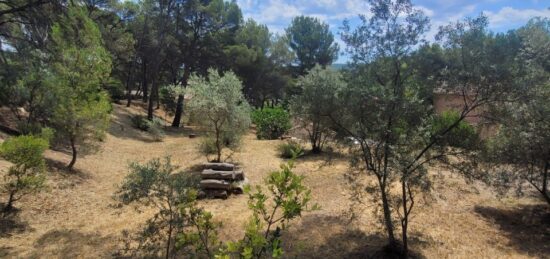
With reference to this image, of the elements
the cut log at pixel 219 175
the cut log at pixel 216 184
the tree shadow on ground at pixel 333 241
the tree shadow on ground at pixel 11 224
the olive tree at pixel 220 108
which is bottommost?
the tree shadow on ground at pixel 11 224

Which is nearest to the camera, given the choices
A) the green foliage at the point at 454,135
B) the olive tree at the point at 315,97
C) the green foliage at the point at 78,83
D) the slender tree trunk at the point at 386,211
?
the green foliage at the point at 454,135

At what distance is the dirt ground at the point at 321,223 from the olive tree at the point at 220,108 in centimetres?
215

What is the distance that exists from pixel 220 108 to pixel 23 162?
656cm

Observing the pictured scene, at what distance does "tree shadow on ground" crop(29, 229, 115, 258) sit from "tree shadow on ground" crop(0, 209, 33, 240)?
558 millimetres

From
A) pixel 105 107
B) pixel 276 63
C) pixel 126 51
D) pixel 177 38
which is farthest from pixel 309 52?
pixel 105 107

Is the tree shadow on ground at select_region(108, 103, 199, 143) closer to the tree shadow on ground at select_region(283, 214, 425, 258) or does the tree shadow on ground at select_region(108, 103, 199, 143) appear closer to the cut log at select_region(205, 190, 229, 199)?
the cut log at select_region(205, 190, 229, 199)

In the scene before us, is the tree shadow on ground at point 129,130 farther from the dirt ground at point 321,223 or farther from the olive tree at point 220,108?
the dirt ground at point 321,223

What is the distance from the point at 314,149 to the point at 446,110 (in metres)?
10.4

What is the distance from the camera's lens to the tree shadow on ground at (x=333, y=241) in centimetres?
754

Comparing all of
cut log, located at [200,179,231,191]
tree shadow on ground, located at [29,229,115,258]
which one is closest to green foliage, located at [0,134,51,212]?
tree shadow on ground, located at [29,229,115,258]

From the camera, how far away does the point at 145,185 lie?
5770mm

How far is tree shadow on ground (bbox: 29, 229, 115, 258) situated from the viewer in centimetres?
717

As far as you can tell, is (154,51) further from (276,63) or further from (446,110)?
(446,110)

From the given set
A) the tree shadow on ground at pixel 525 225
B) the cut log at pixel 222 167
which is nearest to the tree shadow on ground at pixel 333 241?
the tree shadow on ground at pixel 525 225
